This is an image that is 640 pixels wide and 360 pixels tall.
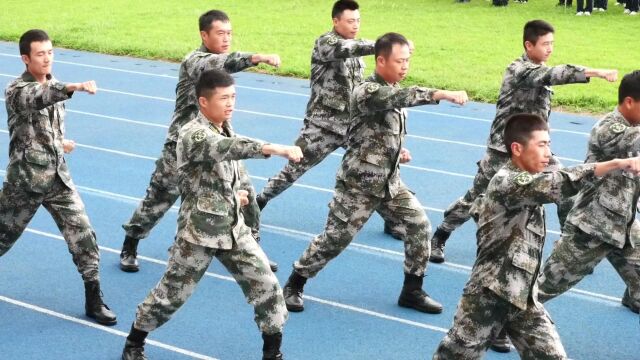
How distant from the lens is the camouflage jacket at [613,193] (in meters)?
6.78

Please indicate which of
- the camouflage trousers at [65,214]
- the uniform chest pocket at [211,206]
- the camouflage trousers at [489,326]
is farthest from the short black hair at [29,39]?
the camouflage trousers at [489,326]

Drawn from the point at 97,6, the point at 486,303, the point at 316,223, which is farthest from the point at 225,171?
the point at 97,6

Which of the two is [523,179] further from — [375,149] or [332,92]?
[332,92]

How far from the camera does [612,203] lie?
6840mm

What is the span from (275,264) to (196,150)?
2635 mm

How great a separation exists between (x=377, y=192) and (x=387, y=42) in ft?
3.49

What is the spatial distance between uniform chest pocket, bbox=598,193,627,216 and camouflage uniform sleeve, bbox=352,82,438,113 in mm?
1246

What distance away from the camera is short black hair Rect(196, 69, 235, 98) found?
6309 millimetres

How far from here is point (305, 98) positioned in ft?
51.6

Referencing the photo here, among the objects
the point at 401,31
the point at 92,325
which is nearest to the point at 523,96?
the point at 92,325

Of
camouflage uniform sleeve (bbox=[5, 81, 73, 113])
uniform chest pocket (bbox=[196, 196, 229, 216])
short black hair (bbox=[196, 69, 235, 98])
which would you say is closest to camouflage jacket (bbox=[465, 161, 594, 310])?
uniform chest pocket (bbox=[196, 196, 229, 216])

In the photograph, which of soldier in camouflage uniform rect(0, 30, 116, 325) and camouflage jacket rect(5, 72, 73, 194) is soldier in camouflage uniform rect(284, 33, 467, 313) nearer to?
soldier in camouflage uniform rect(0, 30, 116, 325)

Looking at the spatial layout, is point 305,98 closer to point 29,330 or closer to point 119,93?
point 119,93

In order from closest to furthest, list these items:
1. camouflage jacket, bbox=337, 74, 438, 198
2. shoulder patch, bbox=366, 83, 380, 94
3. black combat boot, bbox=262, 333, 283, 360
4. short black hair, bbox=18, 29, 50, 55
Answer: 1. black combat boot, bbox=262, 333, 283, 360
2. shoulder patch, bbox=366, 83, 380, 94
3. short black hair, bbox=18, 29, 50, 55
4. camouflage jacket, bbox=337, 74, 438, 198
